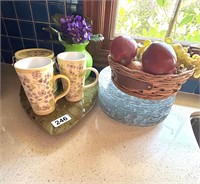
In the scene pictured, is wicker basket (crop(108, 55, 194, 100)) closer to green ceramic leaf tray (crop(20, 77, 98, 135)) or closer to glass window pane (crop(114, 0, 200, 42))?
green ceramic leaf tray (crop(20, 77, 98, 135))

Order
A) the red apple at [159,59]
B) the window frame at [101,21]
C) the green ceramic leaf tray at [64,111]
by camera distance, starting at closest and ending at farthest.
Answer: the red apple at [159,59], the green ceramic leaf tray at [64,111], the window frame at [101,21]

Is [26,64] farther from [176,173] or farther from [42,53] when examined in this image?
[176,173]

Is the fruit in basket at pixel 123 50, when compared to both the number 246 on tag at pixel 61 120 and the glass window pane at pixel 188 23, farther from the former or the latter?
the glass window pane at pixel 188 23

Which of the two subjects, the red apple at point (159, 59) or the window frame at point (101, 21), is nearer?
the red apple at point (159, 59)

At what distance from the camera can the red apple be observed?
0.39 metres

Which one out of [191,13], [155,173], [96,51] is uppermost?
[191,13]

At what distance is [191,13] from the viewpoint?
0.64 metres

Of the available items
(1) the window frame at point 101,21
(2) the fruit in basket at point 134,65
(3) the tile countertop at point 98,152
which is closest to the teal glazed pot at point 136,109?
(3) the tile countertop at point 98,152

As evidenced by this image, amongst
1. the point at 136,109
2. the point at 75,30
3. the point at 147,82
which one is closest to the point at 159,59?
the point at 147,82

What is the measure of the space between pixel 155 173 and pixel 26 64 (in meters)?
0.45

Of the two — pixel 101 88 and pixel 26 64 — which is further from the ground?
pixel 26 64

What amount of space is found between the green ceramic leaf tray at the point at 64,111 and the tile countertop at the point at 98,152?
0.02 m

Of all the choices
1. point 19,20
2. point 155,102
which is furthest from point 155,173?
point 19,20

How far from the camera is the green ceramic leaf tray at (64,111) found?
49 centimetres
